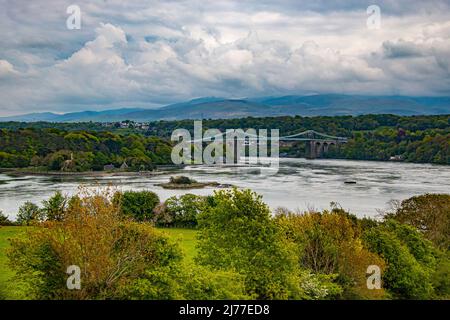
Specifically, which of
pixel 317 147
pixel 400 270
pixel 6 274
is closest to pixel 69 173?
pixel 317 147

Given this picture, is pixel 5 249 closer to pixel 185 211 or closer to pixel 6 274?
pixel 6 274

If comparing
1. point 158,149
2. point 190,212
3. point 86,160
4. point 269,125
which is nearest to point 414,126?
point 269,125

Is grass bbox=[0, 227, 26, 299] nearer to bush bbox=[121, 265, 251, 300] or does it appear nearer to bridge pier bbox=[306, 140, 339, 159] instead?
bush bbox=[121, 265, 251, 300]

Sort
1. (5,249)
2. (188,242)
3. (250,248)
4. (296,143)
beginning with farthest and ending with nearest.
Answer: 1. (296,143)
2. (188,242)
3. (250,248)
4. (5,249)

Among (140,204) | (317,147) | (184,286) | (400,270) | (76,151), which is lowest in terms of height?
(140,204)

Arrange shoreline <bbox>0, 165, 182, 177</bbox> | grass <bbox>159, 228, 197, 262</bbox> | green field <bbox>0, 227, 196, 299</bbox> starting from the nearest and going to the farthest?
green field <bbox>0, 227, 196, 299</bbox>, grass <bbox>159, 228, 197, 262</bbox>, shoreline <bbox>0, 165, 182, 177</bbox>

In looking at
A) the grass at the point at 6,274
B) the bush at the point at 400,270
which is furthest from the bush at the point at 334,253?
the grass at the point at 6,274

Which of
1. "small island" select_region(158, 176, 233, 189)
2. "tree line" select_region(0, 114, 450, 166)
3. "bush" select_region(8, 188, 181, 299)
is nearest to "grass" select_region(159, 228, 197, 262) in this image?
"bush" select_region(8, 188, 181, 299)

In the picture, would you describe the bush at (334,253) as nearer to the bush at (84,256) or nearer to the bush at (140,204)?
the bush at (84,256)
